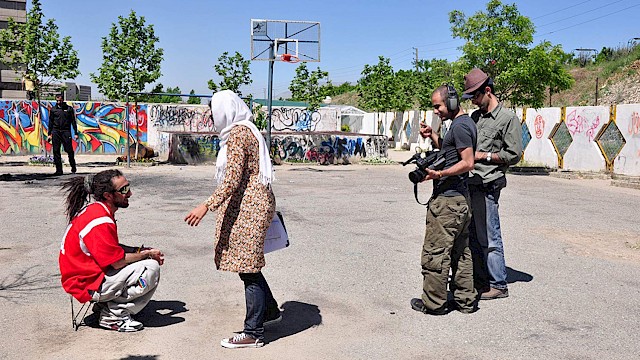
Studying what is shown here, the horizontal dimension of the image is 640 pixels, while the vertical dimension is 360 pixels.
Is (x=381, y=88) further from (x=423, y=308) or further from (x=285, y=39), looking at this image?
(x=423, y=308)

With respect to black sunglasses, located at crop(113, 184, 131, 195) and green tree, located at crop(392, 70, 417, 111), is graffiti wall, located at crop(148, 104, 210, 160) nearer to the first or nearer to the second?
green tree, located at crop(392, 70, 417, 111)

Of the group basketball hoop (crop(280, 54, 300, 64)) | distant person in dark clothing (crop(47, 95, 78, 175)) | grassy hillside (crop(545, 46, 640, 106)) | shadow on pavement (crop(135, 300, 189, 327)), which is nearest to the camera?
shadow on pavement (crop(135, 300, 189, 327))

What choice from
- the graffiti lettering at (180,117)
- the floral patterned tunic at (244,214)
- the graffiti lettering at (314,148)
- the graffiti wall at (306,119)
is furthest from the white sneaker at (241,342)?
the graffiti wall at (306,119)

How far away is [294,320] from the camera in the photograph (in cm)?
509

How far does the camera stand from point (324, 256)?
7348mm

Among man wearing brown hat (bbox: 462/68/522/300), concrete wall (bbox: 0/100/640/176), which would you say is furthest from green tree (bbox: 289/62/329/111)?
man wearing brown hat (bbox: 462/68/522/300)

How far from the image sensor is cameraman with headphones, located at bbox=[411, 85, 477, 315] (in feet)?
16.6

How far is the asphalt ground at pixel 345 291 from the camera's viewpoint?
4.48m

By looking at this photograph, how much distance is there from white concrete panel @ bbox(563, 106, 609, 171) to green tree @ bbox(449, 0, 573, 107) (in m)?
1.11

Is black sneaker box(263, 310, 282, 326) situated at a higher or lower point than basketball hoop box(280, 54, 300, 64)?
lower

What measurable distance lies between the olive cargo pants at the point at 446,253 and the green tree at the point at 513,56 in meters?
15.6

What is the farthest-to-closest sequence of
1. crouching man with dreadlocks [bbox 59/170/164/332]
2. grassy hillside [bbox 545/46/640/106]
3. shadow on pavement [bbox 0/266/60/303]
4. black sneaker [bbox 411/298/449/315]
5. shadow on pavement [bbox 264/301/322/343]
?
1. grassy hillside [bbox 545/46/640/106]
2. shadow on pavement [bbox 0/266/60/303]
3. black sneaker [bbox 411/298/449/315]
4. shadow on pavement [bbox 264/301/322/343]
5. crouching man with dreadlocks [bbox 59/170/164/332]

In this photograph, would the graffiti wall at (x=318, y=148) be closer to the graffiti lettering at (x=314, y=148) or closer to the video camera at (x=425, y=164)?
the graffiti lettering at (x=314, y=148)

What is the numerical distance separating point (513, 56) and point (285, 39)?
24.6ft
